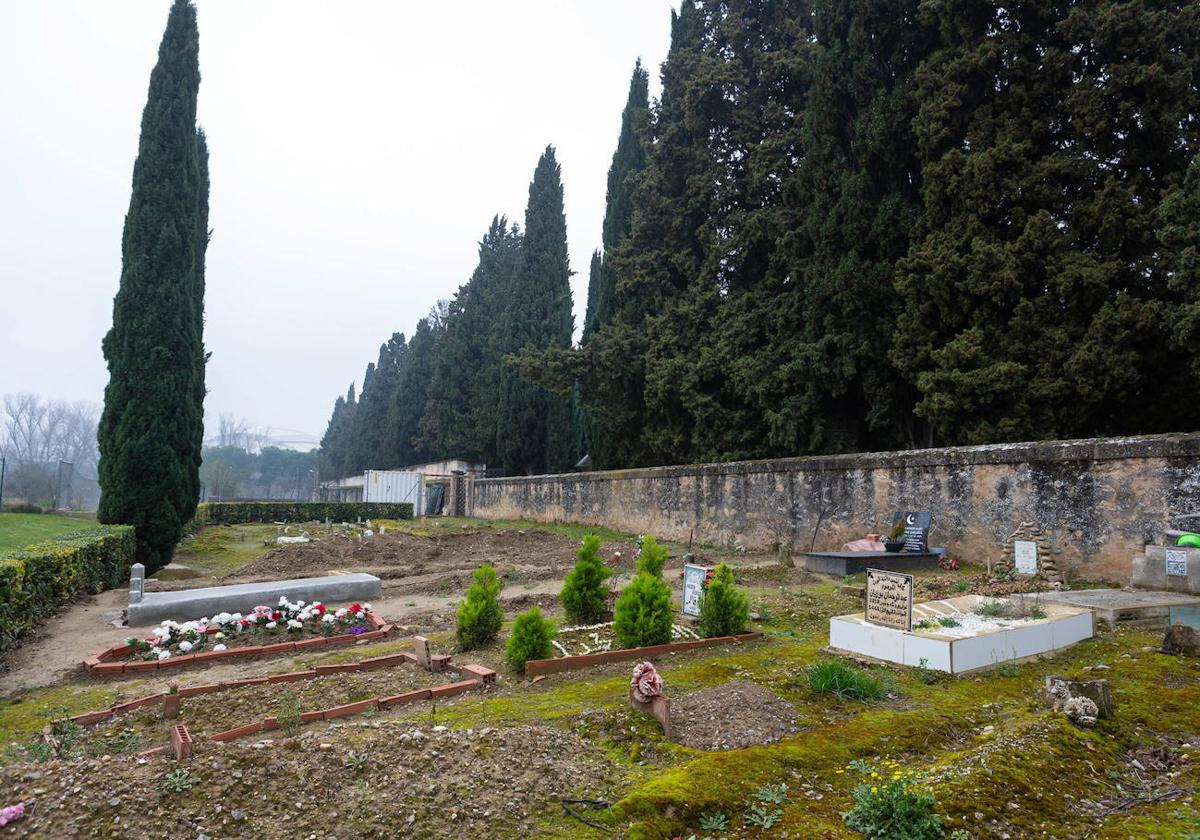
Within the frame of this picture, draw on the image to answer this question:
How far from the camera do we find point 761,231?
19.7 meters

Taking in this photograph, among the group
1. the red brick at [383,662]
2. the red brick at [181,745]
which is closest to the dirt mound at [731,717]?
the red brick at [181,745]

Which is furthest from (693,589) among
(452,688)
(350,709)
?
(350,709)

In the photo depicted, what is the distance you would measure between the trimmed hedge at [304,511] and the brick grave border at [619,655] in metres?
32.3

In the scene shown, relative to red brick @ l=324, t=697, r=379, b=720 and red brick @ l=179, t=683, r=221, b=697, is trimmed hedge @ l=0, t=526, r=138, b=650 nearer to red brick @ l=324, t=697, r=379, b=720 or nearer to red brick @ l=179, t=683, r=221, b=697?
red brick @ l=179, t=683, r=221, b=697

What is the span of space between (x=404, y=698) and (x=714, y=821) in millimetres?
3091

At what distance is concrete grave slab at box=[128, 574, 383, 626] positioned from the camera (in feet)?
31.8

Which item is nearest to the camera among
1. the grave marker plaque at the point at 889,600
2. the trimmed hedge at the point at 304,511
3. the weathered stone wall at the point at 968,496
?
the grave marker plaque at the point at 889,600

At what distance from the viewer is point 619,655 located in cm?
680

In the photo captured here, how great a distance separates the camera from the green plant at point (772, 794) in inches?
138

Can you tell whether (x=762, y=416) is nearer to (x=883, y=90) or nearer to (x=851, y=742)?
(x=883, y=90)

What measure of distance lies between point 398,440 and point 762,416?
38.7 meters

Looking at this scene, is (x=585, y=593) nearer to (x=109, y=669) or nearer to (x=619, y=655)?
(x=619, y=655)

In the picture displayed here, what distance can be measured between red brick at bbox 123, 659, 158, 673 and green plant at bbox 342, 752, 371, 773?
5058mm

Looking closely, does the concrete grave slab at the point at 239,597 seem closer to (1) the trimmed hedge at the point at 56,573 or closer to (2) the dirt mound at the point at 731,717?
(1) the trimmed hedge at the point at 56,573
